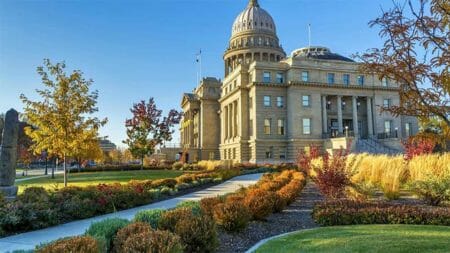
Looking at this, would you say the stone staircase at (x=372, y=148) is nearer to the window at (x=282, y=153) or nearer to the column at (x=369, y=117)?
the column at (x=369, y=117)

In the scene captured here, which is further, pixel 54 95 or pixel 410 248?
pixel 54 95

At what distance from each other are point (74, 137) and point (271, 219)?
50.2ft

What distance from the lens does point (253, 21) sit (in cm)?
8975

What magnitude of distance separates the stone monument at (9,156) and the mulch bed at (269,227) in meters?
9.43

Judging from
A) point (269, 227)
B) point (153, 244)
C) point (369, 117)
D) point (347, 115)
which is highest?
point (347, 115)

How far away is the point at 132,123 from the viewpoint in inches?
1575

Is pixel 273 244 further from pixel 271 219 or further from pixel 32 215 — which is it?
pixel 32 215

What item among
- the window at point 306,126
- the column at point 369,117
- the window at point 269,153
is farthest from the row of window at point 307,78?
the window at point 269,153

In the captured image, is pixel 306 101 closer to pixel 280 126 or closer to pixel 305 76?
pixel 305 76

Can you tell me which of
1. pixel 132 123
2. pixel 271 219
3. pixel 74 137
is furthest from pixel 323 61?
pixel 271 219

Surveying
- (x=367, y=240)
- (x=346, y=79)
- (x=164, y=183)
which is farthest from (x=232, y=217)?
(x=346, y=79)

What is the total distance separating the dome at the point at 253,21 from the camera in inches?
3497

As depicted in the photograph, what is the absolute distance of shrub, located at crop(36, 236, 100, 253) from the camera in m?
4.62

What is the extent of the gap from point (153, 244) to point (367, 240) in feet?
14.9
